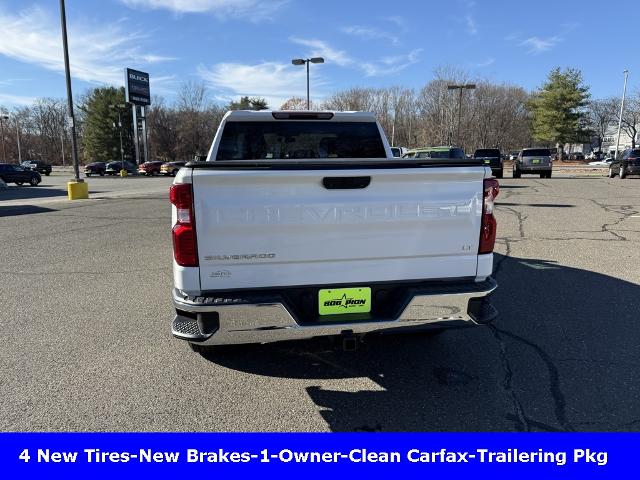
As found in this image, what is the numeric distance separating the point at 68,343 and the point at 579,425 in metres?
4.13

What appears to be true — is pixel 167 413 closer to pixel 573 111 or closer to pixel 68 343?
pixel 68 343

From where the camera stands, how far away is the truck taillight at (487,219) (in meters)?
2.90

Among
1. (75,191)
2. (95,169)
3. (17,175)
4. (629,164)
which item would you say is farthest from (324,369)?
(95,169)

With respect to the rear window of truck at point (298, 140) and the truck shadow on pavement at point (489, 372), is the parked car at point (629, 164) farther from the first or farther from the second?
the rear window of truck at point (298, 140)

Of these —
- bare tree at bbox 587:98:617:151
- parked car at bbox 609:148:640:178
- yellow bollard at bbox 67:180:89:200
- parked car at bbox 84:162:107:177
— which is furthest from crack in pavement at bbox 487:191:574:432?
bare tree at bbox 587:98:617:151

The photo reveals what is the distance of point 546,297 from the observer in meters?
5.13

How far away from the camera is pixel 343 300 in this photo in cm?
285

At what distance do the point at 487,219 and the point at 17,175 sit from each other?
3615 cm

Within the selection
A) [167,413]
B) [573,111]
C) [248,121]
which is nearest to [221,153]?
[248,121]

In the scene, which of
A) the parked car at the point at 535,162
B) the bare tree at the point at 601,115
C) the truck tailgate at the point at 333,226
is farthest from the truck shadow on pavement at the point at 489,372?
the bare tree at the point at 601,115

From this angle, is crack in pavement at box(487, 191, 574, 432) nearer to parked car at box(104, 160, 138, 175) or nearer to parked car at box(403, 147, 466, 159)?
parked car at box(403, 147, 466, 159)

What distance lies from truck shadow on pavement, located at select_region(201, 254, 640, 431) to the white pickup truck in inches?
15.3

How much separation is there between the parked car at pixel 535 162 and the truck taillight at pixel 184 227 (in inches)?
1196

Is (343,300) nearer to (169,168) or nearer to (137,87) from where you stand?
(169,168)
